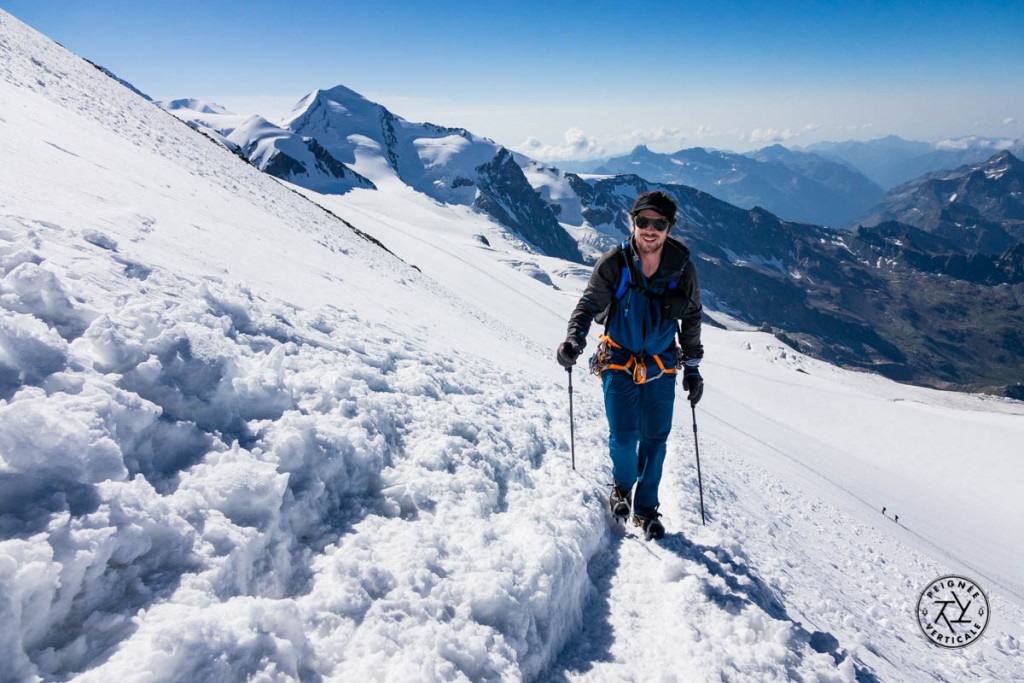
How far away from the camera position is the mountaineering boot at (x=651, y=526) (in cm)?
558

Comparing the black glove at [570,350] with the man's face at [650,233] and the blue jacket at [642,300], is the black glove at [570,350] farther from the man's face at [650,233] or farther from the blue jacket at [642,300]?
the man's face at [650,233]

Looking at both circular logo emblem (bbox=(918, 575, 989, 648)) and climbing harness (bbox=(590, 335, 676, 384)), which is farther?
circular logo emblem (bbox=(918, 575, 989, 648))

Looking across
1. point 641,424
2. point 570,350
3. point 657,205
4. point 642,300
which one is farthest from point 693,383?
point 657,205

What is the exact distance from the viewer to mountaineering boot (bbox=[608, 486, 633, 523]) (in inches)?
221

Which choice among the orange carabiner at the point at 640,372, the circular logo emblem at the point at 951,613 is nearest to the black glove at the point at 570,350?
the orange carabiner at the point at 640,372

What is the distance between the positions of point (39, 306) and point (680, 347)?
5.73 meters

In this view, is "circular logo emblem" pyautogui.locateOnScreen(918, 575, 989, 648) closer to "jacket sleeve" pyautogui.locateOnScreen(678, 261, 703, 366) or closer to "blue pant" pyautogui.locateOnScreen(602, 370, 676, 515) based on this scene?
"blue pant" pyautogui.locateOnScreen(602, 370, 676, 515)

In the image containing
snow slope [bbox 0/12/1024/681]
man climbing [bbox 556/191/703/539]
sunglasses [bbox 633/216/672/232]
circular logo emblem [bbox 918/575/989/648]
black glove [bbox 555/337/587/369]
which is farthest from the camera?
circular logo emblem [bbox 918/575/989/648]

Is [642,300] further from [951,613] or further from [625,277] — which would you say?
[951,613]

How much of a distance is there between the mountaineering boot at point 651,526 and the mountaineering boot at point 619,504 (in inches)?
6.3

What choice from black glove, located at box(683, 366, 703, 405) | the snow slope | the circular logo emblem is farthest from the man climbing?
the circular logo emblem

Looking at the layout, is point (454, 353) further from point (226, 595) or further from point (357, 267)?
point (357, 267)

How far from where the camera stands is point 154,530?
307cm

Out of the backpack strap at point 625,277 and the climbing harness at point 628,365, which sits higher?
the backpack strap at point 625,277
